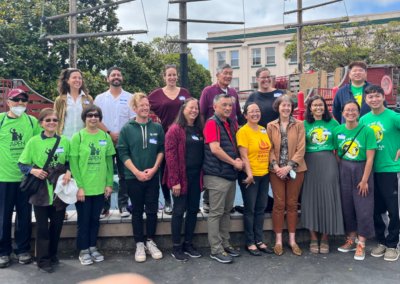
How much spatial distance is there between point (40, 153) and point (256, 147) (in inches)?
96.8

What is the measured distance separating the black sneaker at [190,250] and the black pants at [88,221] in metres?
1.08

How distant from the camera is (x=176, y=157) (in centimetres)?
380

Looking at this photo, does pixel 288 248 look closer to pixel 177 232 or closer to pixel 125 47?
pixel 177 232

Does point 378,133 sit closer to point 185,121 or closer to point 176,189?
point 185,121

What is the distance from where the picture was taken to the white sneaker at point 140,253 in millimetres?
3846

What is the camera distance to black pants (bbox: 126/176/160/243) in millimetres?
3875

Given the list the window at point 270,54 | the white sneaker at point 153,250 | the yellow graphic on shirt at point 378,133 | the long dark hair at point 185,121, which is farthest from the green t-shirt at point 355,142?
the window at point 270,54

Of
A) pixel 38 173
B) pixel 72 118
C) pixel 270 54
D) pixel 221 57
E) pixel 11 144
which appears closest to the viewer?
pixel 38 173

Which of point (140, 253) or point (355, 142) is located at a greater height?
point (355, 142)

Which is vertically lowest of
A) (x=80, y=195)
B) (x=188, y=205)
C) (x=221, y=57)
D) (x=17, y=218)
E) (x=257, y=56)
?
(x=17, y=218)

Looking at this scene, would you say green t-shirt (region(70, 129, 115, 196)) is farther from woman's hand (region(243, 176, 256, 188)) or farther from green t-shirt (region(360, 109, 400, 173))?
green t-shirt (region(360, 109, 400, 173))

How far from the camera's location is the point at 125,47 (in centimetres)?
1650

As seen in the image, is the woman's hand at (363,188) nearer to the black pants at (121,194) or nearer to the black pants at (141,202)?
the black pants at (141,202)

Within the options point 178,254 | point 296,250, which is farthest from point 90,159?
point 296,250
